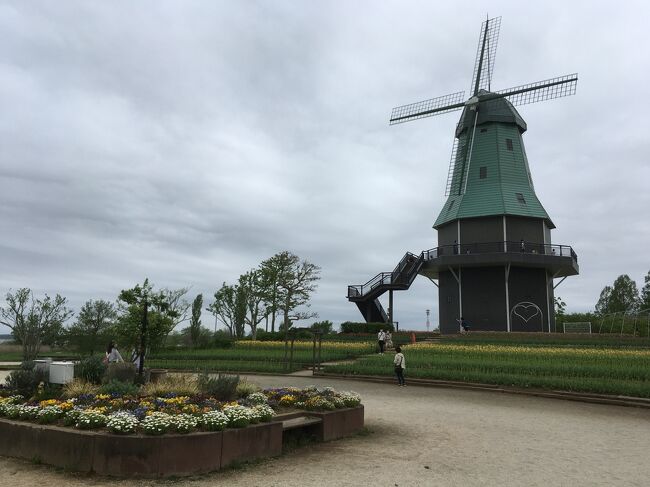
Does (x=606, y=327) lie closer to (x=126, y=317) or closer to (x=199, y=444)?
(x=126, y=317)

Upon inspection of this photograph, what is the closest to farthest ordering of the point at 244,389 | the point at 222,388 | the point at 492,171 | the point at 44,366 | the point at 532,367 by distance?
1. the point at 222,388
2. the point at 44,366
3. the point at 244,389
4. the point at 532,367
5. the point at 492,171

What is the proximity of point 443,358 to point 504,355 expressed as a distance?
3126mm

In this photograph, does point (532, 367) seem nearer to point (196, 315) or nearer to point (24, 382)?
point (24, 382)

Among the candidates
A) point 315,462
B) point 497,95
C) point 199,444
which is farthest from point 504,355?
point 497,95

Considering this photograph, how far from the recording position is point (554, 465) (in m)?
8.16

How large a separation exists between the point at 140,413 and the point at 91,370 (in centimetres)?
474

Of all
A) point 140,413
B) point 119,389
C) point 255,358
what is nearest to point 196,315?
point 255,358

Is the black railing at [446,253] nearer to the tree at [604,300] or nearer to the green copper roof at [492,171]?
the green copper roof at [492,171]

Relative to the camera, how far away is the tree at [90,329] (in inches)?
1364

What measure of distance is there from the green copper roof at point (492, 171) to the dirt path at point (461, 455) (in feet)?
91.6

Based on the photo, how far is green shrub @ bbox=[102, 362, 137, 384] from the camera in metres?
12.2

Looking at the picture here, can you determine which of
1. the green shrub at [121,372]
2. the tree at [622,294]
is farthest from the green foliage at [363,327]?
the tree at [622,294]

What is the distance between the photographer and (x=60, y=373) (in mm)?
10766

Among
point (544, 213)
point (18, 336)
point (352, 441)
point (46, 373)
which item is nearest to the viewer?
point (352, 441)
